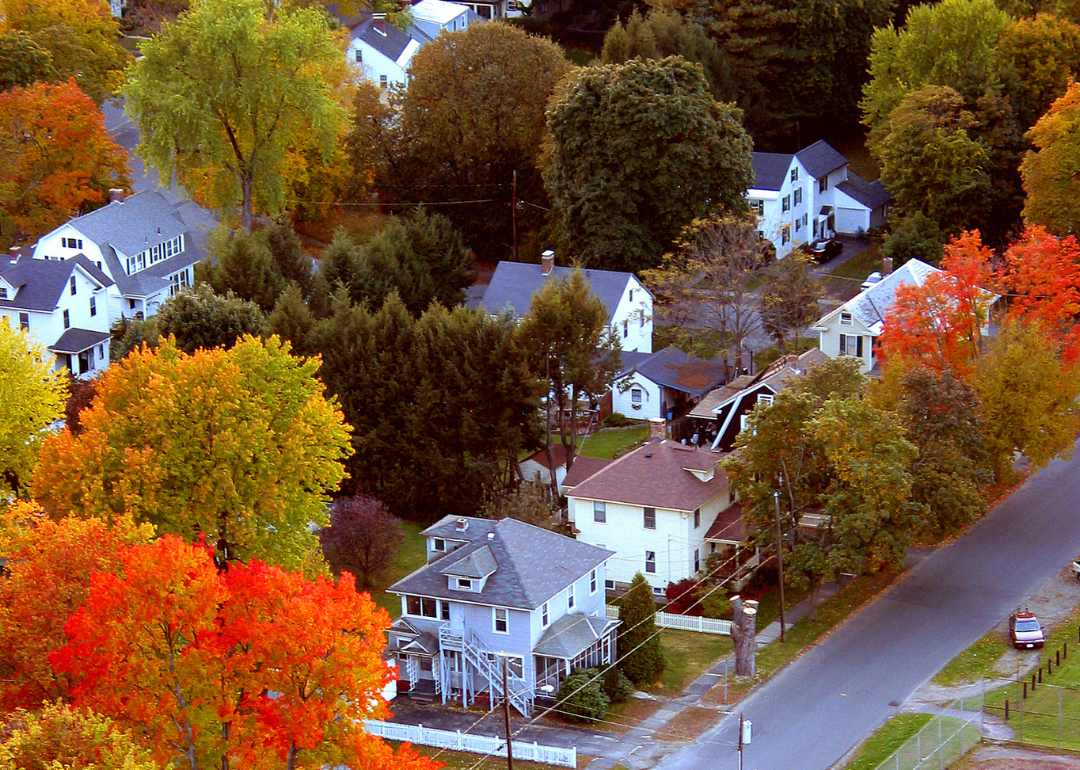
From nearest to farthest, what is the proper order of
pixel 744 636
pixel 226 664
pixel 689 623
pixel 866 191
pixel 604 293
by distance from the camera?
pixel 226 664 < pixel 744 636 < pixel 689 623 < pixel 604 293 < pixel 866 191

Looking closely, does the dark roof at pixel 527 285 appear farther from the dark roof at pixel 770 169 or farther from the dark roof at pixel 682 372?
the dark roof at pixel 770 169

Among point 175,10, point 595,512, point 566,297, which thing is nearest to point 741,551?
point 595,512

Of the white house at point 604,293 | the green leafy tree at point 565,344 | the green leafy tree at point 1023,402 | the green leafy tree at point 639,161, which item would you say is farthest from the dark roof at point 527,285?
the green leafy tree at point 1023,402

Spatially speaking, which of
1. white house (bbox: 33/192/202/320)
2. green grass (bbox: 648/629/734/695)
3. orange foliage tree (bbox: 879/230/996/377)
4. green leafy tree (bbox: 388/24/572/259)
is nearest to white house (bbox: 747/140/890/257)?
green leafy tree (bbox: 388/24/572/259)

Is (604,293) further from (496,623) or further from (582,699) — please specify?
(582,699)

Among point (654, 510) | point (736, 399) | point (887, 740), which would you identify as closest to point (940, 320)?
point (736, 399)

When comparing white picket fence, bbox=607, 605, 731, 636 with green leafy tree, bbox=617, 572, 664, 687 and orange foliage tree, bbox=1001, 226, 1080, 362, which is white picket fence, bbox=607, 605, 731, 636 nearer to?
green leafy tree, bbox=617, 572, 664, 687
